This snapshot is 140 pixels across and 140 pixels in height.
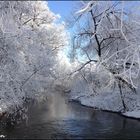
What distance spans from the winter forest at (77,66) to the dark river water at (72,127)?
2.2 inches

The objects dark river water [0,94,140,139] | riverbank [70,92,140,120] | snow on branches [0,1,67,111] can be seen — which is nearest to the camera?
snow on branches [0,1,67,111]

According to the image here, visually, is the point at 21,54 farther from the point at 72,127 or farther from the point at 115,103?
the point at 115,103

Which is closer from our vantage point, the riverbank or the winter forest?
the winter forest

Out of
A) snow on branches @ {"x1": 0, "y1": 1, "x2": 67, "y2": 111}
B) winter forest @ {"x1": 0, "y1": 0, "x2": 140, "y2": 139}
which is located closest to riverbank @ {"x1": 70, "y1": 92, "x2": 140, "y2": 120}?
winter forest @ {"x1": 0, "y1": 0, "x2": 140, "y2": 139}

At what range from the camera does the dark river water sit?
16.1 meters

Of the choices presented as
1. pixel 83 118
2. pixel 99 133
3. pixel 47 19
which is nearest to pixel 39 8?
pixel 47 19

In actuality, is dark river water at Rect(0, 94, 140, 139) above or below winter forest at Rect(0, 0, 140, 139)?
below

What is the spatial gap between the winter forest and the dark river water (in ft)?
0.18

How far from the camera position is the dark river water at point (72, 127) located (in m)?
16.1

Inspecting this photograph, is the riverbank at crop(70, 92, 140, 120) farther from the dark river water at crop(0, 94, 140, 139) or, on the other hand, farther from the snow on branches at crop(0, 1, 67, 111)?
the snow on branches at crop(0, 1, 67, 111)

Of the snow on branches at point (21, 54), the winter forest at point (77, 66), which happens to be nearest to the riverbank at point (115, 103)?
the winter forest at point (77, 66)

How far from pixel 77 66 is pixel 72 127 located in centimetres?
967

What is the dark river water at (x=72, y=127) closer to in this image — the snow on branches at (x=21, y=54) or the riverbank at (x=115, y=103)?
the riverbank at (x=115, y=103)

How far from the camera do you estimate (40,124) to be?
1866 centimetres
